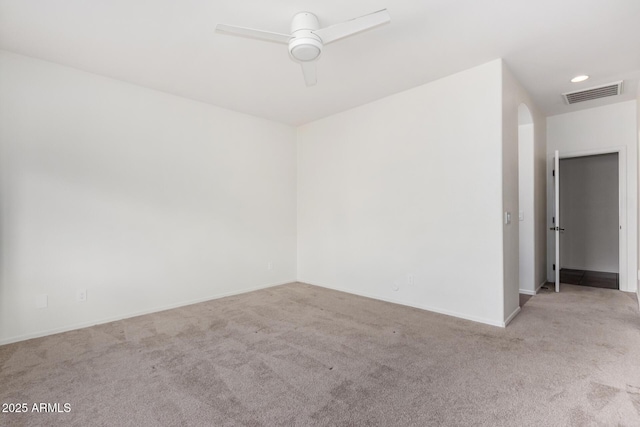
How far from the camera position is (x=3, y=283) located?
2.73 metres

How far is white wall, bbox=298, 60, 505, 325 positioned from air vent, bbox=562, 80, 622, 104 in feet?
5.70

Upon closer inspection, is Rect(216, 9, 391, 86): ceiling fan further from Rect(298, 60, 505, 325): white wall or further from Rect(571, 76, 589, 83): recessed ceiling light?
Rect(571, 76, 589, 83): recessed ceiling light

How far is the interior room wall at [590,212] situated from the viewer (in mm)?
5699

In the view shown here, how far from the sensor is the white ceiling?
2.21 meters

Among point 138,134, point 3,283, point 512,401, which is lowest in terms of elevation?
point 512,401

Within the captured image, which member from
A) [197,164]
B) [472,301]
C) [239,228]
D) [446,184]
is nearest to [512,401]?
[472,301]

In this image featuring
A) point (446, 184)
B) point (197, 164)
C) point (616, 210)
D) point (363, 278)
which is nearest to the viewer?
point (446, 184)

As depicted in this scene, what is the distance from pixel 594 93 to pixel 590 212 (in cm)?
306

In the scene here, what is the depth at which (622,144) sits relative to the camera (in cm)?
425

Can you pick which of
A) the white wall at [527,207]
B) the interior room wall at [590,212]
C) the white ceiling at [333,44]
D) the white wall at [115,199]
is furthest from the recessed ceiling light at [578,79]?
the white wall at [115,199]

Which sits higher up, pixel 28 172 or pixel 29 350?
pixel 28 172

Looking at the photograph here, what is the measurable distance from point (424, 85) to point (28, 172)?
4140mm

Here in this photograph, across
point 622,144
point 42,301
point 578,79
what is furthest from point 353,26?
point 622,144

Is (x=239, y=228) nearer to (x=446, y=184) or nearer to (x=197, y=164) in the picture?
(x=197, y=164)
